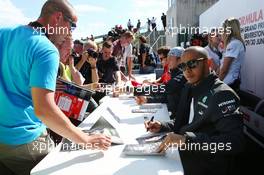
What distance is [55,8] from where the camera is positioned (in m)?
1.76

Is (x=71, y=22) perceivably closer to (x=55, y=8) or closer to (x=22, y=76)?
(x=55, y=8)

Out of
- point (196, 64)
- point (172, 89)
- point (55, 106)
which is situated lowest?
point (172, 89)

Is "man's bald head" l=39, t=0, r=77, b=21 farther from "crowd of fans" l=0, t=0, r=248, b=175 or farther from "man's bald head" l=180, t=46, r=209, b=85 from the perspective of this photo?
"man's bald head" l=180, t=46, r=209, b=85

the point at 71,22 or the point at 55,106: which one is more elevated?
the point at 71,22

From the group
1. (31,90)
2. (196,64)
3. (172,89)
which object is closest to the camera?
(31,90)

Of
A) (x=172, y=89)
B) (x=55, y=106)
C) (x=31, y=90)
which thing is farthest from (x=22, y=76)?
(x=172, y=89)

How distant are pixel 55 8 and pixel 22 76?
1.24 feet

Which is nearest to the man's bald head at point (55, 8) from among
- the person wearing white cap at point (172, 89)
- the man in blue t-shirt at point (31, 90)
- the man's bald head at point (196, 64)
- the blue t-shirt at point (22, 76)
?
the man in blue t-shirt at point (31, 90)

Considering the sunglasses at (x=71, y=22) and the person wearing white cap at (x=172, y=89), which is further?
the person wearing white cap at (x=172, y=89)

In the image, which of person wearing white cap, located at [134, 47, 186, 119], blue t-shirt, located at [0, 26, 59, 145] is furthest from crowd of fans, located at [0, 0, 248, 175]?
person wearing white cap, located at [134, 47, 186, 119]

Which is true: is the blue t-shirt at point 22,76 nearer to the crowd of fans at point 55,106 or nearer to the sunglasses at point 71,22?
the crowd of fans at point 55,106

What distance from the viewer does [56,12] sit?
1.76m

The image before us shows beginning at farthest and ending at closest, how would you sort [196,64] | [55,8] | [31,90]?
[196,64] < [55,8] < [31,90]

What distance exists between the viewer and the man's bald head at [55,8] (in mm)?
1763
